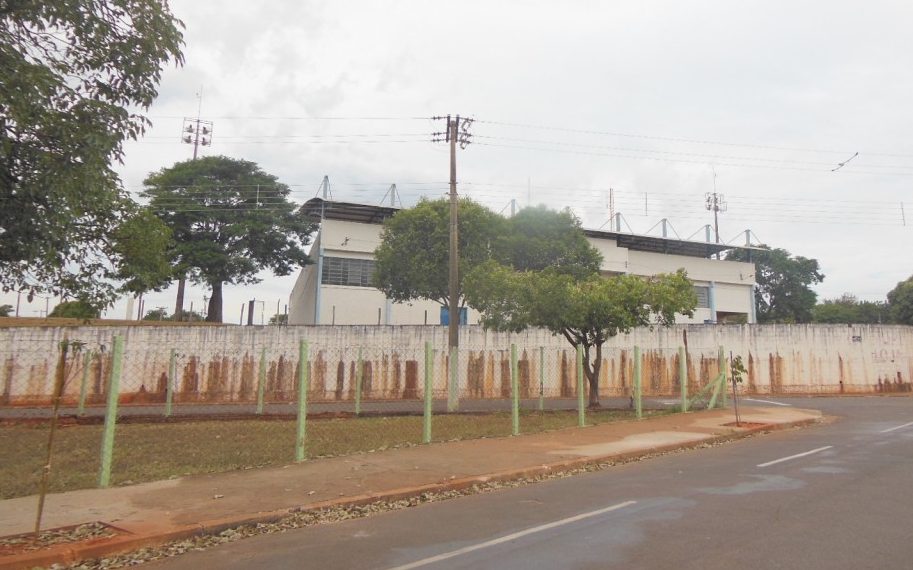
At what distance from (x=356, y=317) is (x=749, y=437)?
96.5 feet

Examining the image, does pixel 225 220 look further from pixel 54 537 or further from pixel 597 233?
pixel 54 537

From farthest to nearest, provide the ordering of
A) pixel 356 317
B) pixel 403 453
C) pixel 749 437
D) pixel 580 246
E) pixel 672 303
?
pixel 356 317 < pixel 580 246 < pixel 672 303 < pixel 749 437 < pixel 403 453

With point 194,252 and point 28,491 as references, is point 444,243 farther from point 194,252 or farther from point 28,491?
point 28,491

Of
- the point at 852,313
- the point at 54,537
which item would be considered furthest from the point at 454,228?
the point at 852,313

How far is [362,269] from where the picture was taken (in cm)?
4053

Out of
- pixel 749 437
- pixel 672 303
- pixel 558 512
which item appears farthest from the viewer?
pixel 672 303

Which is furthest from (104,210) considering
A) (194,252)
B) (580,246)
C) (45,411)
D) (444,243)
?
(194,252)

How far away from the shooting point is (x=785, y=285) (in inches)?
2502

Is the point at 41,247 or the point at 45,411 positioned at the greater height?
the point at 41,247

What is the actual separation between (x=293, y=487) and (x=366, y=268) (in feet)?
110

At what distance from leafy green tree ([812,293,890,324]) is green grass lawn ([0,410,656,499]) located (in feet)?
213

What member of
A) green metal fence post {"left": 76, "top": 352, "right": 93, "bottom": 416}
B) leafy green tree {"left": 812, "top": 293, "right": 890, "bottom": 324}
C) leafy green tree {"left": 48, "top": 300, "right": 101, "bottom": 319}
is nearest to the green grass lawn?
green metal fence post {"left": 76, "top": 352, "right": 93, "bottom": 416}

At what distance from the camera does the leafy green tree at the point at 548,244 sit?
31047 mm

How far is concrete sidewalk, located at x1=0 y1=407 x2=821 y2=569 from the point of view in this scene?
19.1 feet
